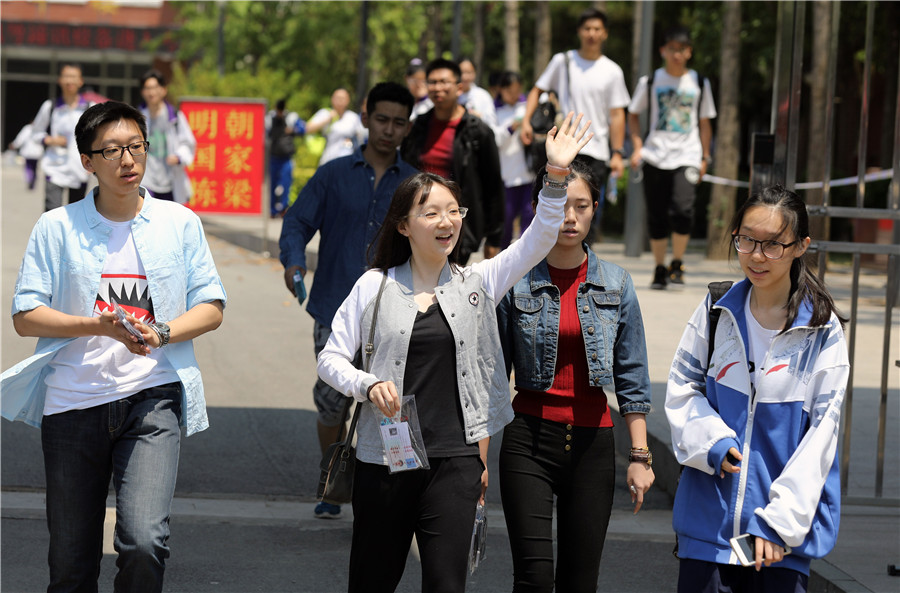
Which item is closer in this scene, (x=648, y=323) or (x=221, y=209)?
(x=648, y=323)

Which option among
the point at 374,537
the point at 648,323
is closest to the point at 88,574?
the point at 374,537

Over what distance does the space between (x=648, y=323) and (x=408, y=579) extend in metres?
5.23

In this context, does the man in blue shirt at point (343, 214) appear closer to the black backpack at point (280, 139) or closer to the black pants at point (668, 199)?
the black pants at point (668, 199)

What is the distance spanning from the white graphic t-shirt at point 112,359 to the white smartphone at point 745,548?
187 centimetres

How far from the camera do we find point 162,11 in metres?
59.1

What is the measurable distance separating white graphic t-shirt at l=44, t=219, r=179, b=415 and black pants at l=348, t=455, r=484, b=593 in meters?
0.79

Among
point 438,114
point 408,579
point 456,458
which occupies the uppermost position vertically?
point 438,114

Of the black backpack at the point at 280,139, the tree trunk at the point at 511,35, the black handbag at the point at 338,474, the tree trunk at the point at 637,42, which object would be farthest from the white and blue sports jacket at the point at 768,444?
the tree trunk at the point at 511,35

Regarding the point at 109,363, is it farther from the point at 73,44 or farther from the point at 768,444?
the point at 73,44

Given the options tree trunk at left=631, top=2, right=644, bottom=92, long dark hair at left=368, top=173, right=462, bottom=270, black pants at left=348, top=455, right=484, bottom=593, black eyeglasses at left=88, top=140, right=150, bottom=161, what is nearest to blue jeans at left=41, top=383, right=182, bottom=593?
black pants at left=348, top=455, right=484, bottom=593

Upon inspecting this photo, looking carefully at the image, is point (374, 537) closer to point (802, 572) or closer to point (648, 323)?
point (802, 572)

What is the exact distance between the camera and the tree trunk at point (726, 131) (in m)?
17.7

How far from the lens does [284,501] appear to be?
22.1ft

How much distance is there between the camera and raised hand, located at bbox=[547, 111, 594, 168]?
13.1 feet
